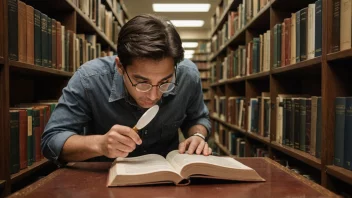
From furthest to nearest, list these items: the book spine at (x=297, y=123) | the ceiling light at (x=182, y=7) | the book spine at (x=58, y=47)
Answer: the ceiling light at (x=182, y=7) → the book spine at (x=58, y=47) → the book spine at (x=297, y=123)

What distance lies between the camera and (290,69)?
1.67 m

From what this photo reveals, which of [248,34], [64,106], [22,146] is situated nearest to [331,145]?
[64,106]

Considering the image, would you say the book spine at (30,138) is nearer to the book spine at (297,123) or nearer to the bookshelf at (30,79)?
the bookshelf at (30,79)

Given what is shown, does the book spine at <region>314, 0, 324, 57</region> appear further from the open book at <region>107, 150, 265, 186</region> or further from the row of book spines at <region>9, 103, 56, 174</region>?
the row of book spines at <region>9, 103, 56, 174</region>

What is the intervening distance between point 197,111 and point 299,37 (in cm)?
64

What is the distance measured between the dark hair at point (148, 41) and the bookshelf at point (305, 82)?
59cm

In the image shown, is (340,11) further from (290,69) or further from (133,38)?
(133,38)

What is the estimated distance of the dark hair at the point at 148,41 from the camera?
1023mm

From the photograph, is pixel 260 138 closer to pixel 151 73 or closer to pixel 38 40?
pixel 151 73

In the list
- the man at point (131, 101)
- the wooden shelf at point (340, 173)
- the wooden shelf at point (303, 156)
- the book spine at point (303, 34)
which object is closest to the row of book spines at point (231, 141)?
the wooden shelf at point (303, 156)

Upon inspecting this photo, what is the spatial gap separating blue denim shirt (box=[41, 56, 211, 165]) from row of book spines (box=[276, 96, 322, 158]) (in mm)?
455

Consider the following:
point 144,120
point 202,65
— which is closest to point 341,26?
point 144,120

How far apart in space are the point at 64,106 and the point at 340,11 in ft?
3.51

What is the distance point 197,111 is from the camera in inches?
60.5
